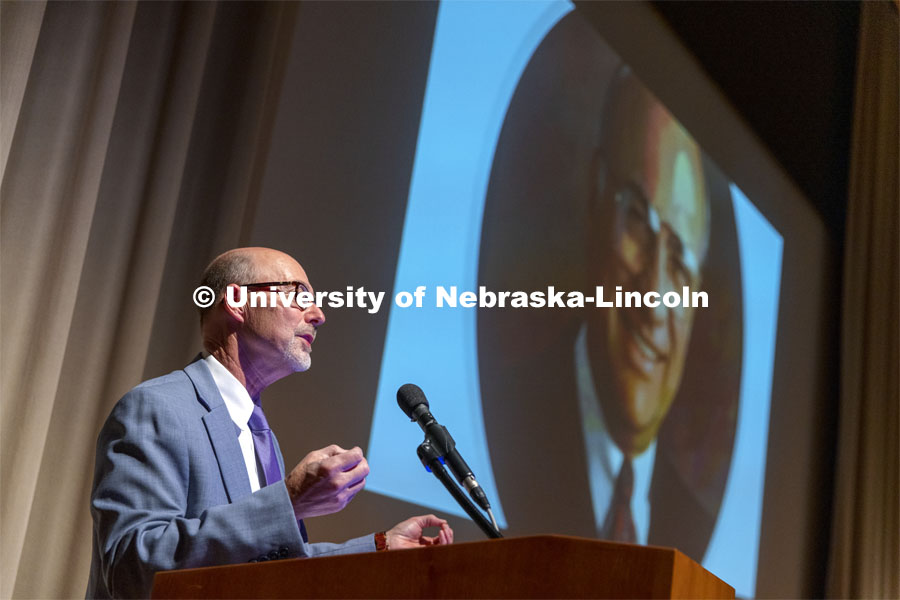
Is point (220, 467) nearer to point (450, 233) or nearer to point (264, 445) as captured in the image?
point (264, 445)

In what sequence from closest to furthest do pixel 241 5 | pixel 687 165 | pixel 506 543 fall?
pixel 506 543, pixel 241 5, pixel 687 165

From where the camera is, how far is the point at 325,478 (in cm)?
138

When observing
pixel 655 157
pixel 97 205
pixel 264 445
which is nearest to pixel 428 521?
pixel 264 445

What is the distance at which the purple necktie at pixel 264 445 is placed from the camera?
75.2 inches

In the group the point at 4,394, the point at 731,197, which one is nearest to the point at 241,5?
the point at 4,394

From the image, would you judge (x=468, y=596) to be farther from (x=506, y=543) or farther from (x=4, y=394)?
(x=4, y=394)

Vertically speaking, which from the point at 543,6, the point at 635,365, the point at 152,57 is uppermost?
the point at 543,6

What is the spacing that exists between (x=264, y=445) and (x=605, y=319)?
2.40 m

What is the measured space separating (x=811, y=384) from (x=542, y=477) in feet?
7.88

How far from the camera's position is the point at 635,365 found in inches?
164

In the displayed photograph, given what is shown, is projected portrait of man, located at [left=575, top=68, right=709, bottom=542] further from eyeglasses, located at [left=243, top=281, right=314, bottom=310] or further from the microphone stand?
the microphone stand

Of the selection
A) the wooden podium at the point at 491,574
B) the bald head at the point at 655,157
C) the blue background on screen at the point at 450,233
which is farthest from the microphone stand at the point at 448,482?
the bald head at the point at 655,157

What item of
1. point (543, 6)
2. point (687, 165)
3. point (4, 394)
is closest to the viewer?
point (4, 394)

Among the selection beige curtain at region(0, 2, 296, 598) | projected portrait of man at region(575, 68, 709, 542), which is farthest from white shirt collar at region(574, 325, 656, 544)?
beige curtain at region(0, 2, 296, 598)
